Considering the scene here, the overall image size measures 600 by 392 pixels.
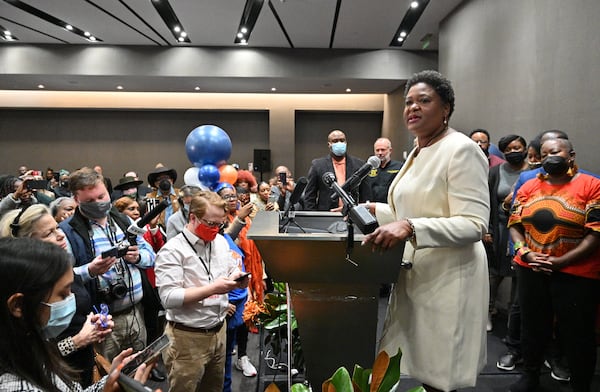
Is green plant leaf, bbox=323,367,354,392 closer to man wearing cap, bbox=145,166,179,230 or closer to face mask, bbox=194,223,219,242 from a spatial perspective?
face mask, bbox=194,223,219,242

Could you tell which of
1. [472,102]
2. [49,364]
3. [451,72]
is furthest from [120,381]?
[451,72]

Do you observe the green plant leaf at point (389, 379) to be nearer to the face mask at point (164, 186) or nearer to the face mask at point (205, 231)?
the face mask at point (205, 231)

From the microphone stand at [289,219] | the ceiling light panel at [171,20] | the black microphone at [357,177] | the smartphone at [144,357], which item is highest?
the ceiling light panel at [171,20]

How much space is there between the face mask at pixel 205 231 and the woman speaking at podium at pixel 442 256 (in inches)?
41.8

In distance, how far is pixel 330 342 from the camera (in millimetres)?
1441

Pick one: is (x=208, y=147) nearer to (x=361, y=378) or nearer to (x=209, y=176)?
(x=209, y=176)

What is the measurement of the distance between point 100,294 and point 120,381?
1.44m

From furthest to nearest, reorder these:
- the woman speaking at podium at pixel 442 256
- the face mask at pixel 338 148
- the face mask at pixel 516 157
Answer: the face mask at pixel 338 148, the face mask at pixel 516 157, the woman speaking at podium at pixel 442 256

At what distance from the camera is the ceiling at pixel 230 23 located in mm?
6438

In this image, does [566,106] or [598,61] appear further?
[566,106]

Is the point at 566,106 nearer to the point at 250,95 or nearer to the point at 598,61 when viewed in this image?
the point at 598,61

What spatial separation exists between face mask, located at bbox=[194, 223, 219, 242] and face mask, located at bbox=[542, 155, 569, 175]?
205 cm

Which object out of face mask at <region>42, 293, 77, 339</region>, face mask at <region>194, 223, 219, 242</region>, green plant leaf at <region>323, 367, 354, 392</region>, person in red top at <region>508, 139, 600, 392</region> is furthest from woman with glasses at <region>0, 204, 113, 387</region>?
person in red top at <region>508, 139, 600, 392</region>

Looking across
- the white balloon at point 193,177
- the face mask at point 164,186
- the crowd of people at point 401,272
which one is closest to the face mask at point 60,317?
the crowd of people at point 401,272
